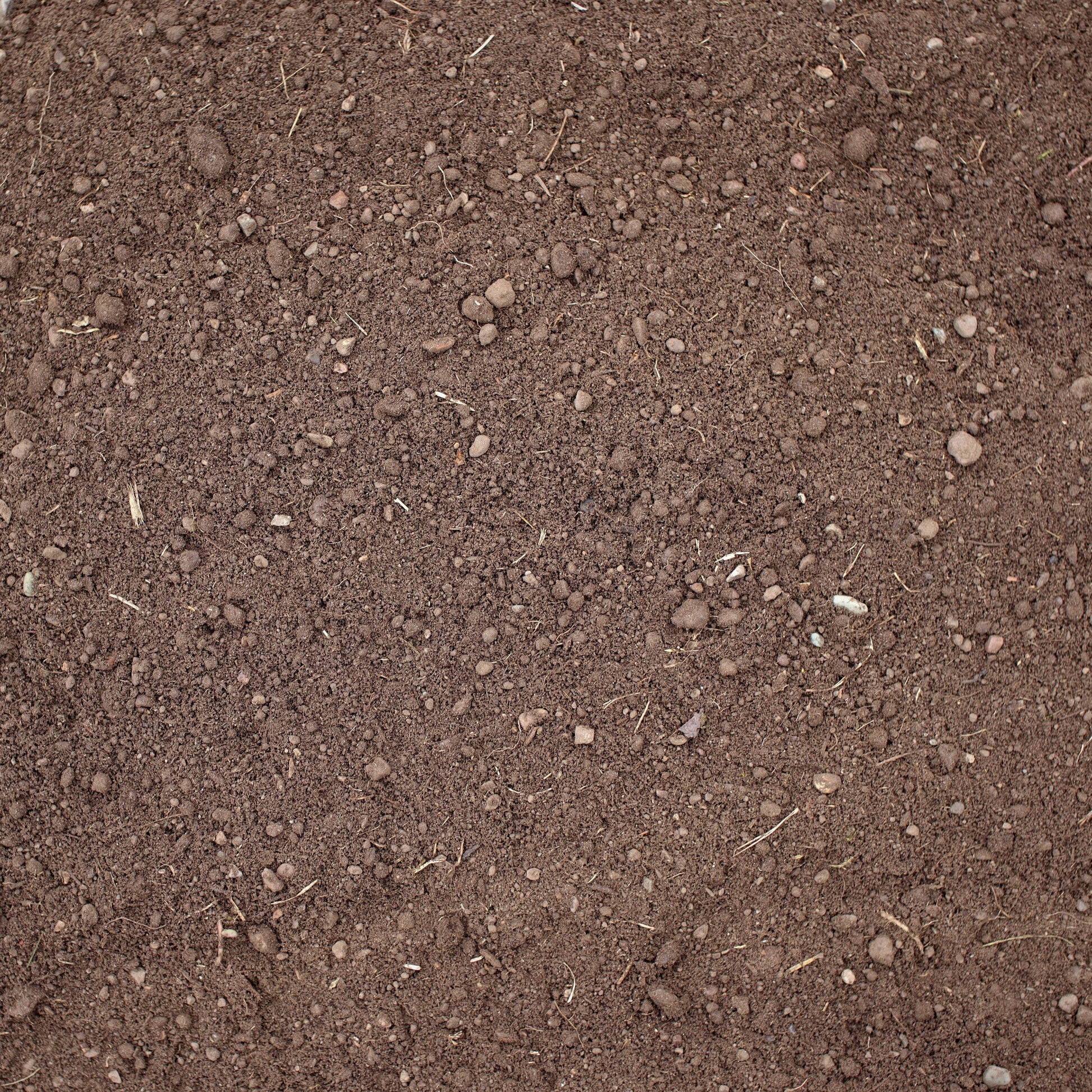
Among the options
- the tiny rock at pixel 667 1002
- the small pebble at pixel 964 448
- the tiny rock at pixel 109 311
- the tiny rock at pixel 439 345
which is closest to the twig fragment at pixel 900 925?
the tiny rock at pixel 667 1002

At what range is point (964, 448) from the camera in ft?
5.69

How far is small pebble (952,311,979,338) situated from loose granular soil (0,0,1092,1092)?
0.06 ft

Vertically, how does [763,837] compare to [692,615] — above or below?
below

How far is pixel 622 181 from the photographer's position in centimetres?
176

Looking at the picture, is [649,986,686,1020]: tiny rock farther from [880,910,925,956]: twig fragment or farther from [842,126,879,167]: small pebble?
[842,126,879,167]: small pebble

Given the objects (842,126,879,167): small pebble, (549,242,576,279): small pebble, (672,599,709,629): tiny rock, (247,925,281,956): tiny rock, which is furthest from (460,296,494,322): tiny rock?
(247,925,281,956): tiny rock

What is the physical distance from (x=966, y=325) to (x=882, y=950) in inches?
58.2

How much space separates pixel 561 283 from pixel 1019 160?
3.84 ft

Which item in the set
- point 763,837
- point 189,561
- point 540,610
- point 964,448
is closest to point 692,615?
point 540,610

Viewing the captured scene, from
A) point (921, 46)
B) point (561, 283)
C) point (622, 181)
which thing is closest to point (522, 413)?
point (561, 283)

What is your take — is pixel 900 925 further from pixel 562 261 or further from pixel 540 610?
pixel 562 261

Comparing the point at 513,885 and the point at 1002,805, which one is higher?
the point at 1002,805

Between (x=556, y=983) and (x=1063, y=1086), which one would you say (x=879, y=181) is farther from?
(x=1063, y=1086)

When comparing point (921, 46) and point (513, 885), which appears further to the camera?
point (921, 46)
